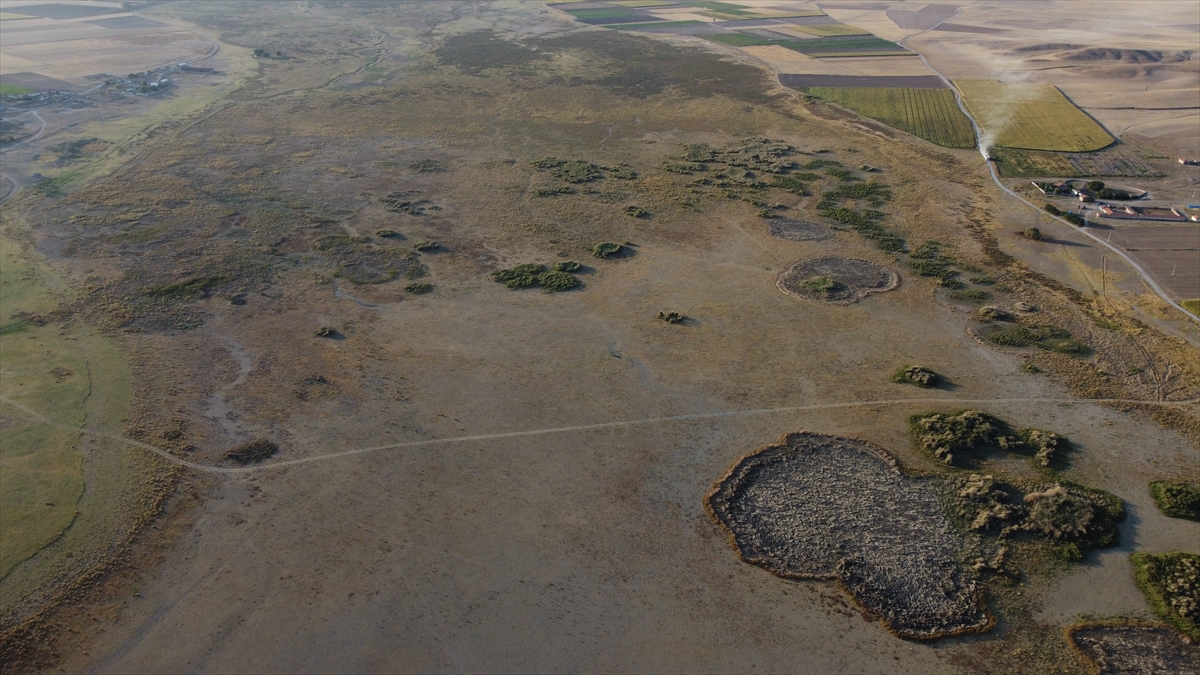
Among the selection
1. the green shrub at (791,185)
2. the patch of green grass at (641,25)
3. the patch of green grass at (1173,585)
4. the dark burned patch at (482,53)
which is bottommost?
the patch of green grass at (1173,585)

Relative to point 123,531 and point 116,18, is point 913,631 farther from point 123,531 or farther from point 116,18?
point 116,18

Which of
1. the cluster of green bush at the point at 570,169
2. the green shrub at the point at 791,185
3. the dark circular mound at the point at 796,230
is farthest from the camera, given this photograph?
the cluster of green bush at the point at 570,169

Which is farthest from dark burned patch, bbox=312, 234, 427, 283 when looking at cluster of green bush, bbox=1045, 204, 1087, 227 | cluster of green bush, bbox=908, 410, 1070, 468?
cluster of green bush, bbox=1045, 204, 1087, 227

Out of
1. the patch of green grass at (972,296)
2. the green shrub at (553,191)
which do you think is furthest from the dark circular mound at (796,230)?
the green shrub at (553,191)

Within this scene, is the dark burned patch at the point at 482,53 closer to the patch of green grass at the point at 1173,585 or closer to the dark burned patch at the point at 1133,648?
the patch of green grass at the point at 1173,585

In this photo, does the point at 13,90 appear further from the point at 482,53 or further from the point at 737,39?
the point at 737,39

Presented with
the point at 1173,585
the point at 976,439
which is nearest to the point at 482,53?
the point at 976,439
